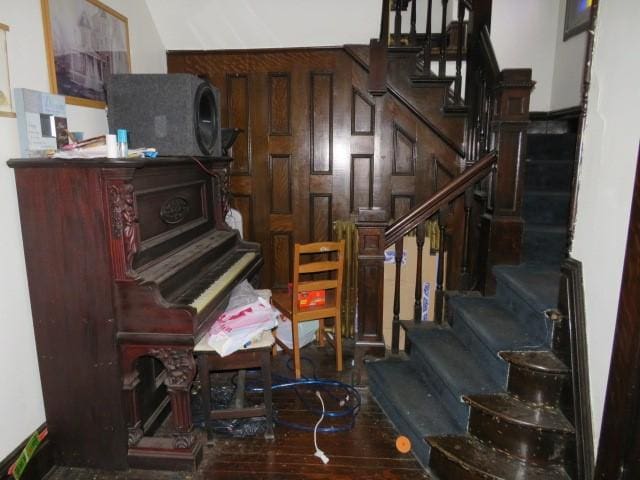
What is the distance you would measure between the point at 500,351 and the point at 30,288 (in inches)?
86.0

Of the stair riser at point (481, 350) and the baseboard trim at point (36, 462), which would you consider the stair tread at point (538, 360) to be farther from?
the baseboard trim at point (36, 462)

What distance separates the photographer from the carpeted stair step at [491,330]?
204 cm

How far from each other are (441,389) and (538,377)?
1.82 ft


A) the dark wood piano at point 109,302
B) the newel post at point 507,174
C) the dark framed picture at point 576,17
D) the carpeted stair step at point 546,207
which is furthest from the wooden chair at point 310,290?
the dark framed picture at point 576,17

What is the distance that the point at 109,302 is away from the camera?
1.84 meters

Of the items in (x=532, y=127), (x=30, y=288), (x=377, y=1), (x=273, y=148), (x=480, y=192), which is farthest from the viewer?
(x=532, y=127)

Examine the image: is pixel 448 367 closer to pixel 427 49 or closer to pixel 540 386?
pixel 540 386

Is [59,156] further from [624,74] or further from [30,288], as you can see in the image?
[624,74]

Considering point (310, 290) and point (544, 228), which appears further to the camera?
point (310, 290)

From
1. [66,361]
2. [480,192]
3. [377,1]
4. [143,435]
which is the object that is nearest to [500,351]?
[480,192]

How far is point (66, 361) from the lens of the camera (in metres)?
1.94

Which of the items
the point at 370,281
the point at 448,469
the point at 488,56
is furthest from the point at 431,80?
the point at 448,469

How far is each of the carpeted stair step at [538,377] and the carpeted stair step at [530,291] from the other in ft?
0.43

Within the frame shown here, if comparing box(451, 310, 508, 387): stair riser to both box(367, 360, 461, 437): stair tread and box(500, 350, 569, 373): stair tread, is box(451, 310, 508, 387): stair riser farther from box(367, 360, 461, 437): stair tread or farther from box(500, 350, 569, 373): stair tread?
box(367, 360, 461, 437): stair tread
